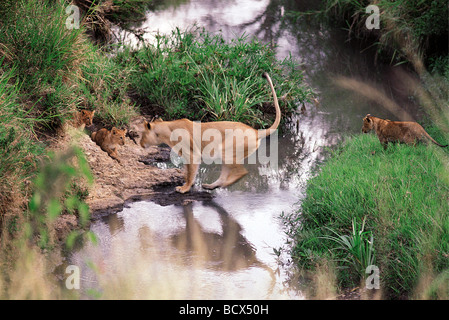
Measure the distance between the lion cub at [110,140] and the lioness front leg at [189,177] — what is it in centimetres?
108

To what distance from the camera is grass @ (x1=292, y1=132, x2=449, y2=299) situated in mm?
4656

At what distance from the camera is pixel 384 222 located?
5121 mm

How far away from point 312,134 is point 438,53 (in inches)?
137

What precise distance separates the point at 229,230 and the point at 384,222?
1654mm

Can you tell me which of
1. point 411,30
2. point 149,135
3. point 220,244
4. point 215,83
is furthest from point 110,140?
point 411,30

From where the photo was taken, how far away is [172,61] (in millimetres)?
9125

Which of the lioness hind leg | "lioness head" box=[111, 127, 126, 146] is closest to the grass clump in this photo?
"lioness head" box=[111, 127, 126, 146]

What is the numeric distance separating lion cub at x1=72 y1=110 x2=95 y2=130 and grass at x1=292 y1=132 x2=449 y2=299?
3060 millimetres

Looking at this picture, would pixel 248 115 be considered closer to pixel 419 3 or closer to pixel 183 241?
pixel 183 241

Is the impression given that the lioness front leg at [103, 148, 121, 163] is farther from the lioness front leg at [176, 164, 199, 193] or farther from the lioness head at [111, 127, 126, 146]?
the lioness front leg at [176, 164, 199, 193]

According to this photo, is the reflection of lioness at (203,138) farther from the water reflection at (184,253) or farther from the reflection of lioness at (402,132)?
the reflection of lioness at (402,132)

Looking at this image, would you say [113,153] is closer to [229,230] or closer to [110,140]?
[110,140]

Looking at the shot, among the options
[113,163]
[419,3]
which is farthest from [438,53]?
[113,163]

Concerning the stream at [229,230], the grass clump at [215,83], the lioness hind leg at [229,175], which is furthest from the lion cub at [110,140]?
the grass clump at [215,83]
